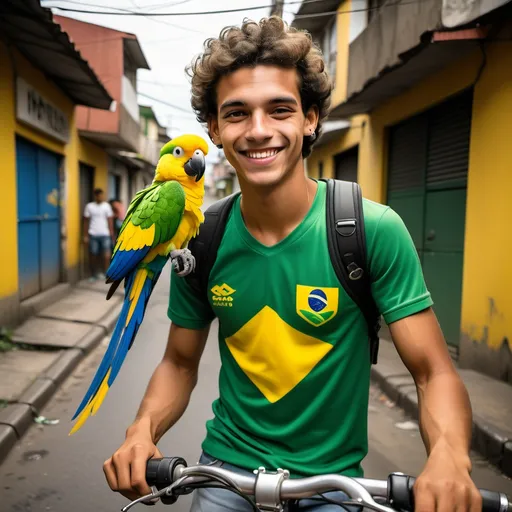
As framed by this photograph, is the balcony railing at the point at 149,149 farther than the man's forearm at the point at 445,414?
Yes

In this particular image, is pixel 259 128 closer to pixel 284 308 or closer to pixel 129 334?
pixel 284 308

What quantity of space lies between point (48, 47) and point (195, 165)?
625 cm

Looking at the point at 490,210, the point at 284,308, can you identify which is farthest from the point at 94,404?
the point at 490,210

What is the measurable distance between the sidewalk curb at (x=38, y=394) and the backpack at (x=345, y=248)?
114 inches

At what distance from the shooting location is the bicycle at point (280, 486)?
40.8 inches

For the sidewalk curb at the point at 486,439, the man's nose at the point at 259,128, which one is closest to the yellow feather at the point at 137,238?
the man's nose at the point at 259,128

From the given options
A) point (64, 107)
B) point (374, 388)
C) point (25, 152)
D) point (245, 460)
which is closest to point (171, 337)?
point (245, 460)

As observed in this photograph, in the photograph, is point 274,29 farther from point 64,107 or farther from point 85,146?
point 85,146

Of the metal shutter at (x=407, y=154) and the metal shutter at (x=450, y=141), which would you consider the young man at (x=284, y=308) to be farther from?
the metal shutter at (x=407, y=154)

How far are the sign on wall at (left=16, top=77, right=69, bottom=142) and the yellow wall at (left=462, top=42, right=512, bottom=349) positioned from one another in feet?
18.8

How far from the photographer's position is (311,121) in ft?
5.29

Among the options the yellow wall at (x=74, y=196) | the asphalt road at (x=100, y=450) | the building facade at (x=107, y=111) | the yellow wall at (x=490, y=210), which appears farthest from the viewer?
the building facade at (x=107, y=111)

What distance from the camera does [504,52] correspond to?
4.98m

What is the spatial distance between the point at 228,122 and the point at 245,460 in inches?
38.1
